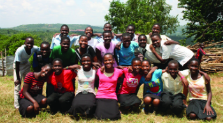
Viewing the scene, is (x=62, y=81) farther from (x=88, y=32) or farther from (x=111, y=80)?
(x=88, y=32)

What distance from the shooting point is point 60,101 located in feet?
12.1

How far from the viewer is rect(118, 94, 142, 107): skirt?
380 cm

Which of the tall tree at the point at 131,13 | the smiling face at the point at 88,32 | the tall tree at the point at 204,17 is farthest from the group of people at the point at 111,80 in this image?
the tall tree at the point at 131,13

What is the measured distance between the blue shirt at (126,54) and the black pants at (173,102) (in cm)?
122

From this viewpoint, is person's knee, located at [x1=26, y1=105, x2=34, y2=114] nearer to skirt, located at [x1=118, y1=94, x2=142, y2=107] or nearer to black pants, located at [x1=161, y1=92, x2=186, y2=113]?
skirt, located at [x1=118, y1=94, x2=142, y2=107]

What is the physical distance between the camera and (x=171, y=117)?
374 cm

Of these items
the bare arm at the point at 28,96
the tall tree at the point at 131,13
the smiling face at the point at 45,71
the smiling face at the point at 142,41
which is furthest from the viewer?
the tall tree at the point at 131,13

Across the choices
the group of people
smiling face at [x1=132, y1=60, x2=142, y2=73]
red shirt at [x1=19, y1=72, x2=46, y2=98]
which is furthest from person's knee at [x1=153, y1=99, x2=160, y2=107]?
red shirt at [x1=19, y1=72, x2=46, y2=98]

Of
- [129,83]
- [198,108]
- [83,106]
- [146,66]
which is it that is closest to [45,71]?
[83,106]

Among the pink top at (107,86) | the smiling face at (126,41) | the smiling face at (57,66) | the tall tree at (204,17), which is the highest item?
the tall tree at (204,17)

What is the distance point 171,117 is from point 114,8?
1260 inches

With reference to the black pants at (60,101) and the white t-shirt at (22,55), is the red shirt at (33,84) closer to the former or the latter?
the black pants at (60,101)

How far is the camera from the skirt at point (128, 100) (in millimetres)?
3801

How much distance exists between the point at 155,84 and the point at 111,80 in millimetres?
1033
